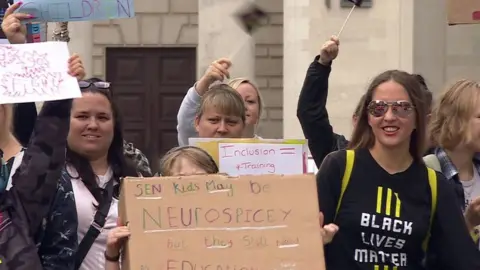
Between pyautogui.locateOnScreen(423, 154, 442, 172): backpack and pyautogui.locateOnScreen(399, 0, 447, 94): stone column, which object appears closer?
pyautogui.locateOnScreen(423, 154, 442, 172): backpack

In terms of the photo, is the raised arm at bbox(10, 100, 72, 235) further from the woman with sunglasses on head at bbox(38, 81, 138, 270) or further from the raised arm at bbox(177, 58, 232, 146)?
the raised arm at bbox(177, 58, 232, 146)

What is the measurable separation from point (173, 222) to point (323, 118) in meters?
1.61

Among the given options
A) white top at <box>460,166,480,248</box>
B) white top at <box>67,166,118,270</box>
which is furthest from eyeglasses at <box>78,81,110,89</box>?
white top at <box>460,166,480,248</box>

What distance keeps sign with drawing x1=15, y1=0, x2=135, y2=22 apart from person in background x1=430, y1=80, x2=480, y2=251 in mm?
1539

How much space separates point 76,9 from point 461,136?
184cm

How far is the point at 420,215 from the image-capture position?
4.41 metres

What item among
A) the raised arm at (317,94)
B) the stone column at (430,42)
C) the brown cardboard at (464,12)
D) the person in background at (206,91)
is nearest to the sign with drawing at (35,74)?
the raised arm at (317,94)

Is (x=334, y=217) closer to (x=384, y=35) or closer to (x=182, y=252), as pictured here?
(x=182, y=252)

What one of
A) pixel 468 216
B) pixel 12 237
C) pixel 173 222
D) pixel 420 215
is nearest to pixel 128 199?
pixel 173 222

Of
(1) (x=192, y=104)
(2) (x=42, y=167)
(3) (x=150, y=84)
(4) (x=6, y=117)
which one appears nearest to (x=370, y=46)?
(1) (x=192, y=104)

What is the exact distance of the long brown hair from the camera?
456cm

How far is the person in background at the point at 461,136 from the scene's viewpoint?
518 cm

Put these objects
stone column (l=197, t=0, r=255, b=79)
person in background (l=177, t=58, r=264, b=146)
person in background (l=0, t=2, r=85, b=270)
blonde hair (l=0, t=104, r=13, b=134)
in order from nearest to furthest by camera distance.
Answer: person in background (l=0, t=2, r=85, b=270) < blonde hair (l=0, t=104, r=13, b=134) < person in background (l=177, t=58, r=264, b=146) < stone column (l=197, t=0, r=255, b=79)

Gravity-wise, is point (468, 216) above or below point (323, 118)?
below
